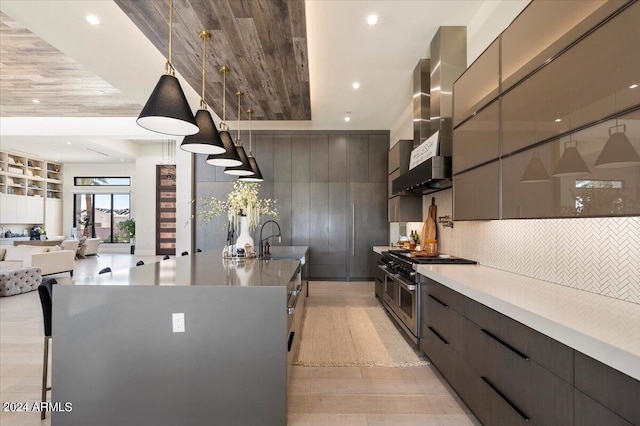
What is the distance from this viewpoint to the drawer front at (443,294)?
86.2 inches

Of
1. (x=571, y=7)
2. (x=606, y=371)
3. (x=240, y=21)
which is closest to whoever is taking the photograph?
(x=606, y=371)

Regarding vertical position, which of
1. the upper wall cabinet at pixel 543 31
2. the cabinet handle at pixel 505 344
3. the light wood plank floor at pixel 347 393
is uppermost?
the upper wall cabinet at pixel 543 31

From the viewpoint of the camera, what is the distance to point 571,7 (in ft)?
4.99

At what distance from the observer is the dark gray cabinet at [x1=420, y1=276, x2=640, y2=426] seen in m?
1.05

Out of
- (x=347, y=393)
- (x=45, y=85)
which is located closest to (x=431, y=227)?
(x=347, y=393)

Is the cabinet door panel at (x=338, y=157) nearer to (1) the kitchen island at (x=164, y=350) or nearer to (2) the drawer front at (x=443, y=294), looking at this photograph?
(2) the drawer front at (x=443, y=294)

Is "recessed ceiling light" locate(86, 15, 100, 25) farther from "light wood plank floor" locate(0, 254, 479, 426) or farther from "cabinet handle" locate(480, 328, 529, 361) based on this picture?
"cabinet handle" locate(480, 328, 529, 361)

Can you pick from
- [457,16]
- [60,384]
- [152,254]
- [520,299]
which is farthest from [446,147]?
[152,254]

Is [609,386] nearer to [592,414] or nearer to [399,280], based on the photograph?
[592,414]

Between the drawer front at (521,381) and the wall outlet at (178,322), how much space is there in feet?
5.74

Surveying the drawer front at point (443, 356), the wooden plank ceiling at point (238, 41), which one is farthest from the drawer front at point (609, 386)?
the wooden plank ceiling at point (238, 41)

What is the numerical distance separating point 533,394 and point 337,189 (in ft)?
18.9

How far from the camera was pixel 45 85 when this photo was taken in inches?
216

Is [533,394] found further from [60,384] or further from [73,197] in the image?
[73,197]
